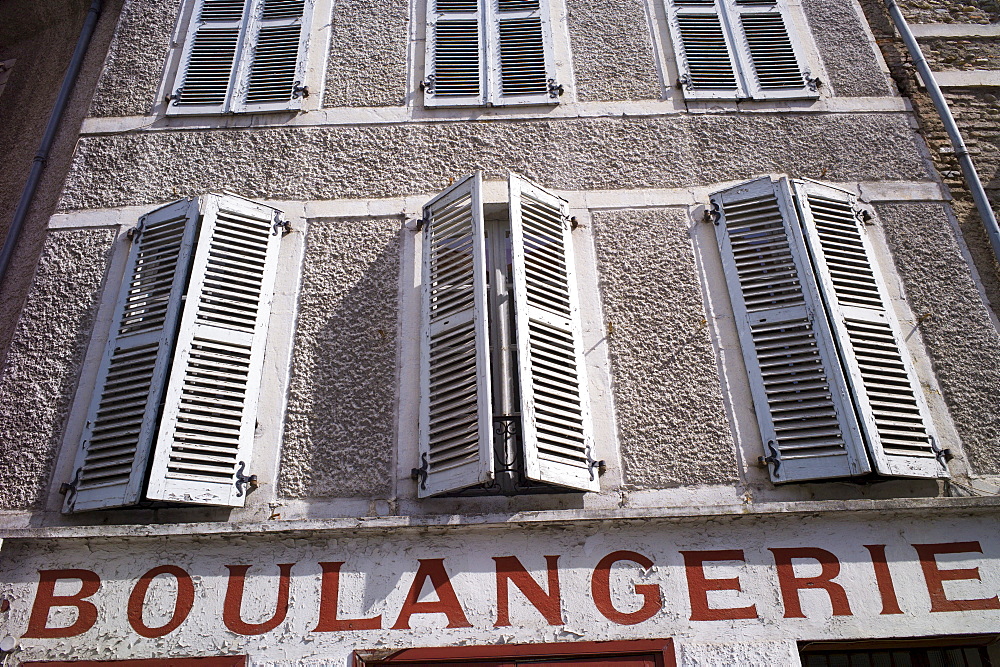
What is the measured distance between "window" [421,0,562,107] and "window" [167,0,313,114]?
1.05m

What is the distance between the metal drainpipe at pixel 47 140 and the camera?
5.77 m

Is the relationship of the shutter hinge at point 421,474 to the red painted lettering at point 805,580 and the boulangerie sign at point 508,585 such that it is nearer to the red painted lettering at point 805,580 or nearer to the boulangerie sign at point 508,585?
the boulangerie sign at point 508,585

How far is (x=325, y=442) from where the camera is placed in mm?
4836

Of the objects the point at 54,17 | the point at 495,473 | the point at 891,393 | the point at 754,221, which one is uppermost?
the point at 54,17

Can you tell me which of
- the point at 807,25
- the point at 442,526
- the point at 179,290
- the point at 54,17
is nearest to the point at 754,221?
the point at 807,25

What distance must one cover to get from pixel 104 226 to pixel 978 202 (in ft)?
20.0

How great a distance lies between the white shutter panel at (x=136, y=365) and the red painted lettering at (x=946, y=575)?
13.9 feet

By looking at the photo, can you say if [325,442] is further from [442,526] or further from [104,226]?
[104,226]

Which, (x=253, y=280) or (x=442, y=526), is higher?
(x=253, y=280)

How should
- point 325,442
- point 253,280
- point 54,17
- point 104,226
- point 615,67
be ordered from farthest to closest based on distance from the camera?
1. point 54,17
2. point 615,67
3. point 104,226
4. point 253,280
5. point 325,442

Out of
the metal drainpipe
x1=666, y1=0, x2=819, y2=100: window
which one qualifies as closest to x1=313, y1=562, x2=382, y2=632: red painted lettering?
the metal drainpipe

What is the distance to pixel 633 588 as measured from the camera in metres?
4.35

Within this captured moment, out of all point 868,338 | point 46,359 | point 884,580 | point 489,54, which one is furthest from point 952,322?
point 46,359

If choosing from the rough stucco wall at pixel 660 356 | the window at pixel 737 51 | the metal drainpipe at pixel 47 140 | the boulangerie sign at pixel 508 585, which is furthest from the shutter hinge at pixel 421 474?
the window at pixel 737 51
